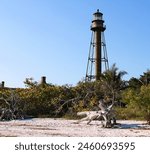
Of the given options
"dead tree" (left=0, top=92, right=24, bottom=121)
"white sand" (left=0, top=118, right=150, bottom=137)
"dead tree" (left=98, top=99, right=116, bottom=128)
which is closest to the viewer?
"white sand" (left=0, top=118, right=150, bottom=137)

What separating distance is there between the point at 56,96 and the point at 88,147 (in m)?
22.6

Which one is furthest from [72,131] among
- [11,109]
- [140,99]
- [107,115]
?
[11,109]

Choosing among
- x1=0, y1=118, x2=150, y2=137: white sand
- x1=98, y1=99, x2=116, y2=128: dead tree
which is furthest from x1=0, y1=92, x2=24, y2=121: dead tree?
x1=98, y1=99, x2=116, y2=128: dead tree

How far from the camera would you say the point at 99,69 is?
4878 centimetres

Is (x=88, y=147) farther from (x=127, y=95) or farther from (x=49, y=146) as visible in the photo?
(x=127, y=95)

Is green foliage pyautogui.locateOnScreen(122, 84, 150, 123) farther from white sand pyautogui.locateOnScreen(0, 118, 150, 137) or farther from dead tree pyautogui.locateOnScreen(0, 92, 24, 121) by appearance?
dead tree pyautogui.locateOnScreen(0, 92, 24, 121)

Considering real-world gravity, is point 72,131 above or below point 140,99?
below

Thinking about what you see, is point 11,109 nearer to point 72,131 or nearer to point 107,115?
point 107,115

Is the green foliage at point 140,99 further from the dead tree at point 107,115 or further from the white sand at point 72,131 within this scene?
the dead tree at point 107,115

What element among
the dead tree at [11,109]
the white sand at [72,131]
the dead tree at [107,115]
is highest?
the dead tree at [11,109]

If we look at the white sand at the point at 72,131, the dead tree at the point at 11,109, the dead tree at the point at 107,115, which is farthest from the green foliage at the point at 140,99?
the dead tree at the point at 11,109

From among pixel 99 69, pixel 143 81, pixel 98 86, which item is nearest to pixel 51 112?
pixel 98 86

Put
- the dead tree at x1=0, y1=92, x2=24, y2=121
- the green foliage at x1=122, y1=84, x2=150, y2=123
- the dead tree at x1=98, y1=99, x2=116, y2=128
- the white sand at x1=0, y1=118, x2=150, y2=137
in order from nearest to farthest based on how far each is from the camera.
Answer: the white sand at x1=0, y1=118, x2=150, y2=137, the dead tree at x1=98, y1=99, x2=116, y2=128, the green foliage at x1=122, y1=84, x2=150, y2=123, the dead tree at x1=0, y1=92, x2=24, y2=121

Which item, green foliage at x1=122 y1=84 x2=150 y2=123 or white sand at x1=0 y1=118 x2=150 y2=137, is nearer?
white sand at x1=0 y1=118 x2=150 y2=137
